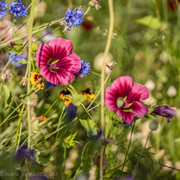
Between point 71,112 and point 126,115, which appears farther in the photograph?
point 71,112

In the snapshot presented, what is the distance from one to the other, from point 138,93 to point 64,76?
15 cm

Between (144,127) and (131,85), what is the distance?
393 mm

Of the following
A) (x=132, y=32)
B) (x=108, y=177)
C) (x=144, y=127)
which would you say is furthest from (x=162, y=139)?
(x=132, y=32)

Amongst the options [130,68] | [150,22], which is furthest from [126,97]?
[150,22]

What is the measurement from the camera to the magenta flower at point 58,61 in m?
0.54

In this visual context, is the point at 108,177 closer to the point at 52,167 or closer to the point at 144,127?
the point at 52,167

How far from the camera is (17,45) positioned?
534mm

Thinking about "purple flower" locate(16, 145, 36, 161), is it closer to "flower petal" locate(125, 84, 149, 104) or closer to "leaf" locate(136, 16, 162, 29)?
"flower petal" locate(125, 84, 149, 104)

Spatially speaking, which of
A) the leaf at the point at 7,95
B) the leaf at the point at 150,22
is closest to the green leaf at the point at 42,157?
the leaf at the point at 7,95

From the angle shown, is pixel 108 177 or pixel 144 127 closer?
pixel 108 177

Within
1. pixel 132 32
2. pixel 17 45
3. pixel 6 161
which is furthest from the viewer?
pixel 132 32

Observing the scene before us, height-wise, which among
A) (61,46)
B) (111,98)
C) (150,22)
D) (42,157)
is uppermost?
(150,22)

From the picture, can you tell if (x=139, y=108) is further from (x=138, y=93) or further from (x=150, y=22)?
(x=150, y=22)

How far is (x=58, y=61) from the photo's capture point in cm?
58
